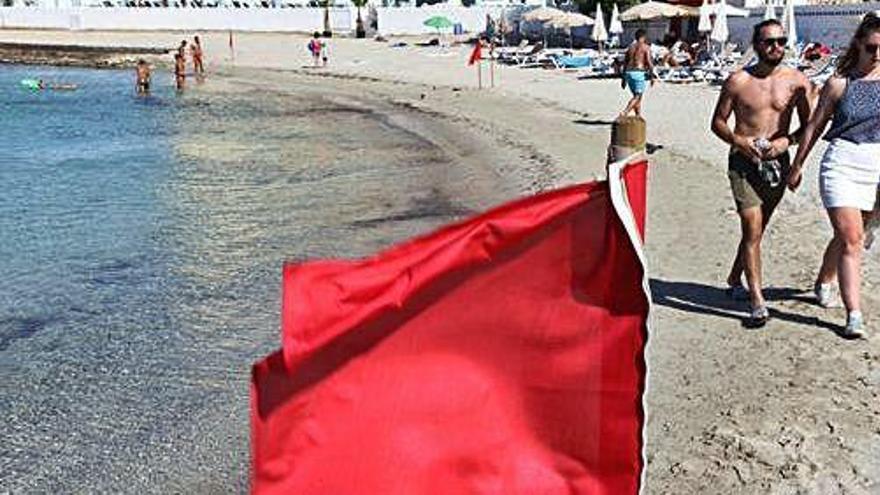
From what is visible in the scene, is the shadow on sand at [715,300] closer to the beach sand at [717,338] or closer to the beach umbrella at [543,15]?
the beach sand at [717,338]

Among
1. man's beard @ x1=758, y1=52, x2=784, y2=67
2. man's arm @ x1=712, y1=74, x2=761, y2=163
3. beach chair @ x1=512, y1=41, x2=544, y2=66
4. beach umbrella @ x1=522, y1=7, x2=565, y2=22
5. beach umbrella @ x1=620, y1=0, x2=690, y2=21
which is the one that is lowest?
man's arm @ x1=712, y1=74, x2=761, y2=163

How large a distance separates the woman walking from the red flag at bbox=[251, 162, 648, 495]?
3.36 meters

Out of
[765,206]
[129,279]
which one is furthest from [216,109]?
[765,206]

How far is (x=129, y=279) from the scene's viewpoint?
9383 millimetres

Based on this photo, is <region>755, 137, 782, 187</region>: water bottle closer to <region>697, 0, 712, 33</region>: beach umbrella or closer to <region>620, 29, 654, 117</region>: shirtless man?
<region>620, 29, 654, 117</region>: shirtless man

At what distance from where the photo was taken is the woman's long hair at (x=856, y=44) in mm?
5602

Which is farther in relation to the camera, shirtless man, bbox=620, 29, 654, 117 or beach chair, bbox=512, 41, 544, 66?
beach chair, bbox=512, 41, 544, 66

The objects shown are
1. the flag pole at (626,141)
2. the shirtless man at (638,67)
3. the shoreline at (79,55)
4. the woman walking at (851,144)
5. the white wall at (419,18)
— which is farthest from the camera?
the white wall at (419,18)

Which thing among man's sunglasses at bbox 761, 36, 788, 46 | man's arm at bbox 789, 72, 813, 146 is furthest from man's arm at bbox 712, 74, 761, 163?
man's sunglasses at bbox 761, 36, 788, 46

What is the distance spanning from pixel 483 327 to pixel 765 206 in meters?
3.96

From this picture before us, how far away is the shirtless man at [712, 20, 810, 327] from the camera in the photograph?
607 cm

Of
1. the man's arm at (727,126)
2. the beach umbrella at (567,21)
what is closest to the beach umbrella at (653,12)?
the beach umbrella at (567,21)

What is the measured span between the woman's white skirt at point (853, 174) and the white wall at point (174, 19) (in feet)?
248

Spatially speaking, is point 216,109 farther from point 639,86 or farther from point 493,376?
point 493,376
